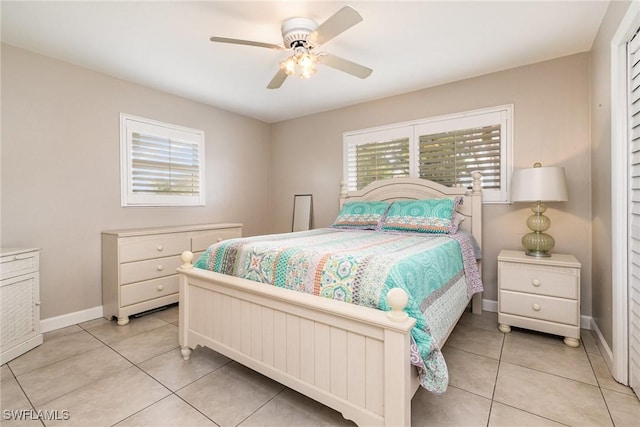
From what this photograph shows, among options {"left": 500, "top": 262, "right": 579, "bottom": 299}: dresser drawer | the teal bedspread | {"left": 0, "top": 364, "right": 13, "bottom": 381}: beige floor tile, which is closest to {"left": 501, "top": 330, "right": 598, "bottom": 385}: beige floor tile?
{"left": 500, "top": 262, "right": 579, "bottom": 299}: dresser drawer

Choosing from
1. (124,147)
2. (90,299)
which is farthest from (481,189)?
(90,299)

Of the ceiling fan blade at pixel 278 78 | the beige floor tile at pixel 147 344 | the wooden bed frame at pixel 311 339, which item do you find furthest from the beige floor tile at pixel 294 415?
the ceiling fan blade at pixel 278 78

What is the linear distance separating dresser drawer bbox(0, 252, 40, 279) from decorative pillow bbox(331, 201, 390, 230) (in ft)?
8.63

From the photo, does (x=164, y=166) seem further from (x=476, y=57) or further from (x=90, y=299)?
(x=476, y=57)

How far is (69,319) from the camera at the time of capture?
2.70m

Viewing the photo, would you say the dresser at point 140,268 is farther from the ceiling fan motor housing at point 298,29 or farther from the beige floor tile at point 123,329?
the ceiling fan motor housing at point 298,29

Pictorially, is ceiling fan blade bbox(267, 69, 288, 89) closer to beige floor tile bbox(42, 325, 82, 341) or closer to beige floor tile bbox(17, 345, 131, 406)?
beige floor tile bbox(17, 345, 131, 406)

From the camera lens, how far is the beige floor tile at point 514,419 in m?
1.43

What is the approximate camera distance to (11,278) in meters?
2.14

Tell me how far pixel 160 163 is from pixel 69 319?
177 centimetres

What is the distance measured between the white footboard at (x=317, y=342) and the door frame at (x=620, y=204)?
1.46 meters

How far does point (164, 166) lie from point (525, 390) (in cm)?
383

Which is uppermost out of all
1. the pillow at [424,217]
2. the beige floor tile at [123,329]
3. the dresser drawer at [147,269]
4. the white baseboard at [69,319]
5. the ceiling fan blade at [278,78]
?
the ceiling fan blade at [278,78]

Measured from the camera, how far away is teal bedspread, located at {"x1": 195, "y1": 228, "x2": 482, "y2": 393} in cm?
127
